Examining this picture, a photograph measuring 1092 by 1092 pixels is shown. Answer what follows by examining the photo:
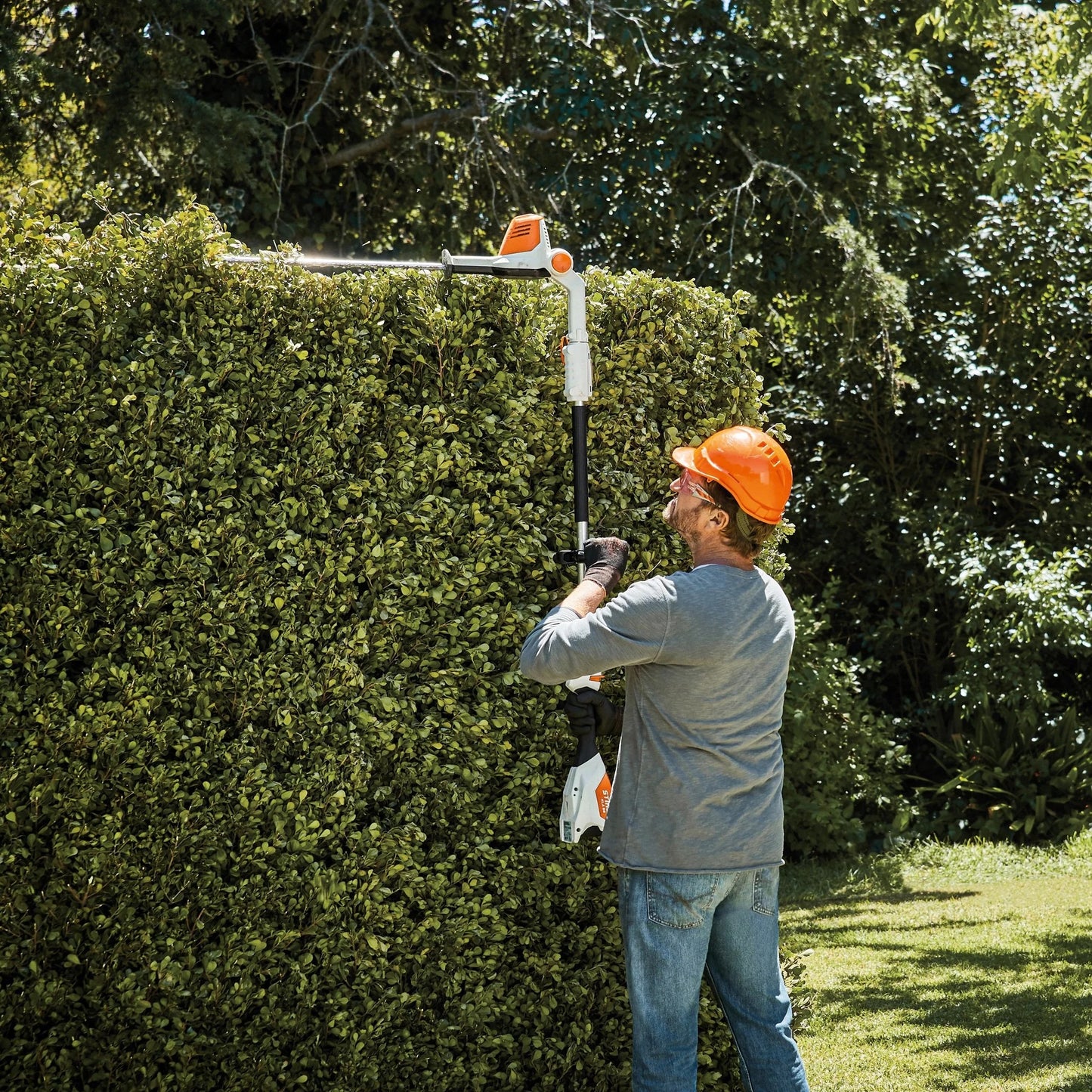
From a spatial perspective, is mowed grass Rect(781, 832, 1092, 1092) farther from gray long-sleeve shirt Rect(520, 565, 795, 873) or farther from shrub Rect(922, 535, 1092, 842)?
gray long-sleeve shirt Rect(520, 565, 795, 873)

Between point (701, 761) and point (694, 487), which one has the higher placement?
point (694, 487)

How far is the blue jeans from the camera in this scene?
3102 millimetres

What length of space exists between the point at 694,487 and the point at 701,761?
699 millimetres

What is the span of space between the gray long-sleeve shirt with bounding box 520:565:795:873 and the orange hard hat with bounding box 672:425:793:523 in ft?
0.56

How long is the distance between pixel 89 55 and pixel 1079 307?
7751 mm

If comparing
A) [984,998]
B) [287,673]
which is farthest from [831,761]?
[287,673]

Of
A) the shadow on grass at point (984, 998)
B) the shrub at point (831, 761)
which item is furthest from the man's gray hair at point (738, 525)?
the shrub at point (831, 761)

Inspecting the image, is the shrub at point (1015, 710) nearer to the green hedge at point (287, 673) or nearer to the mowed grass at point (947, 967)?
the mowed grass at point (947, 967)

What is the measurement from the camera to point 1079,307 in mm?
10320

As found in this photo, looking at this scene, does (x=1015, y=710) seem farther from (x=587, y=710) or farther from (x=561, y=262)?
(x=561, y=262)

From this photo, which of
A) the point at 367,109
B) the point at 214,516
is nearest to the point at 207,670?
the point at 214,516

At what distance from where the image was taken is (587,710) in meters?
3.65

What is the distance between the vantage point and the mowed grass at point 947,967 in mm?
4680

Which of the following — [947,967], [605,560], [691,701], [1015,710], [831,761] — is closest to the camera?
[691,701]
